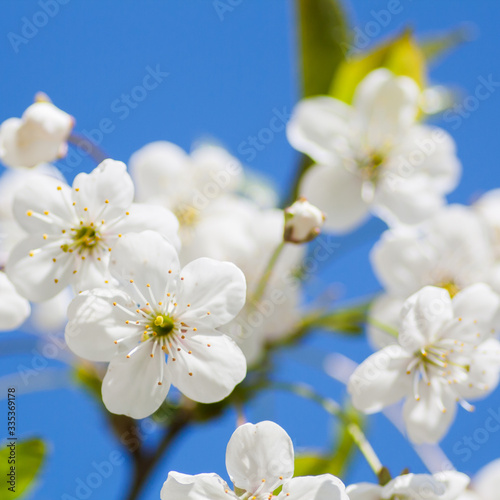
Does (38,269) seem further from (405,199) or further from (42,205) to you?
(405,199)

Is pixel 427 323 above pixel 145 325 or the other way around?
the other way around

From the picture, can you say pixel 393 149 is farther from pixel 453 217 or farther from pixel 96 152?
pixel 96 152

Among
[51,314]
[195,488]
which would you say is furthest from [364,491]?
[51,314]

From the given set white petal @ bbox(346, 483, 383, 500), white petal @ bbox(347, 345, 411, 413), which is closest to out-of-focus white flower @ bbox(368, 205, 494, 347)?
white petal @ bbox(347, 345, 411, 413)

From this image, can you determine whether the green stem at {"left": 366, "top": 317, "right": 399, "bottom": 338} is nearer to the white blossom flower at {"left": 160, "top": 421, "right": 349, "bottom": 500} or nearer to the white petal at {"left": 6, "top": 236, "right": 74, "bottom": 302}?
the white blossom flower at {"left": 160, "top": 421, "right": 349, "bottom": 500}

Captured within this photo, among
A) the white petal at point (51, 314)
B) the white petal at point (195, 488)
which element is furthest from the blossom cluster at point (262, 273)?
the white petal at point (51, 314)

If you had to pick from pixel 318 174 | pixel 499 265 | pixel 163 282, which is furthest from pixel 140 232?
pixel 499 265
